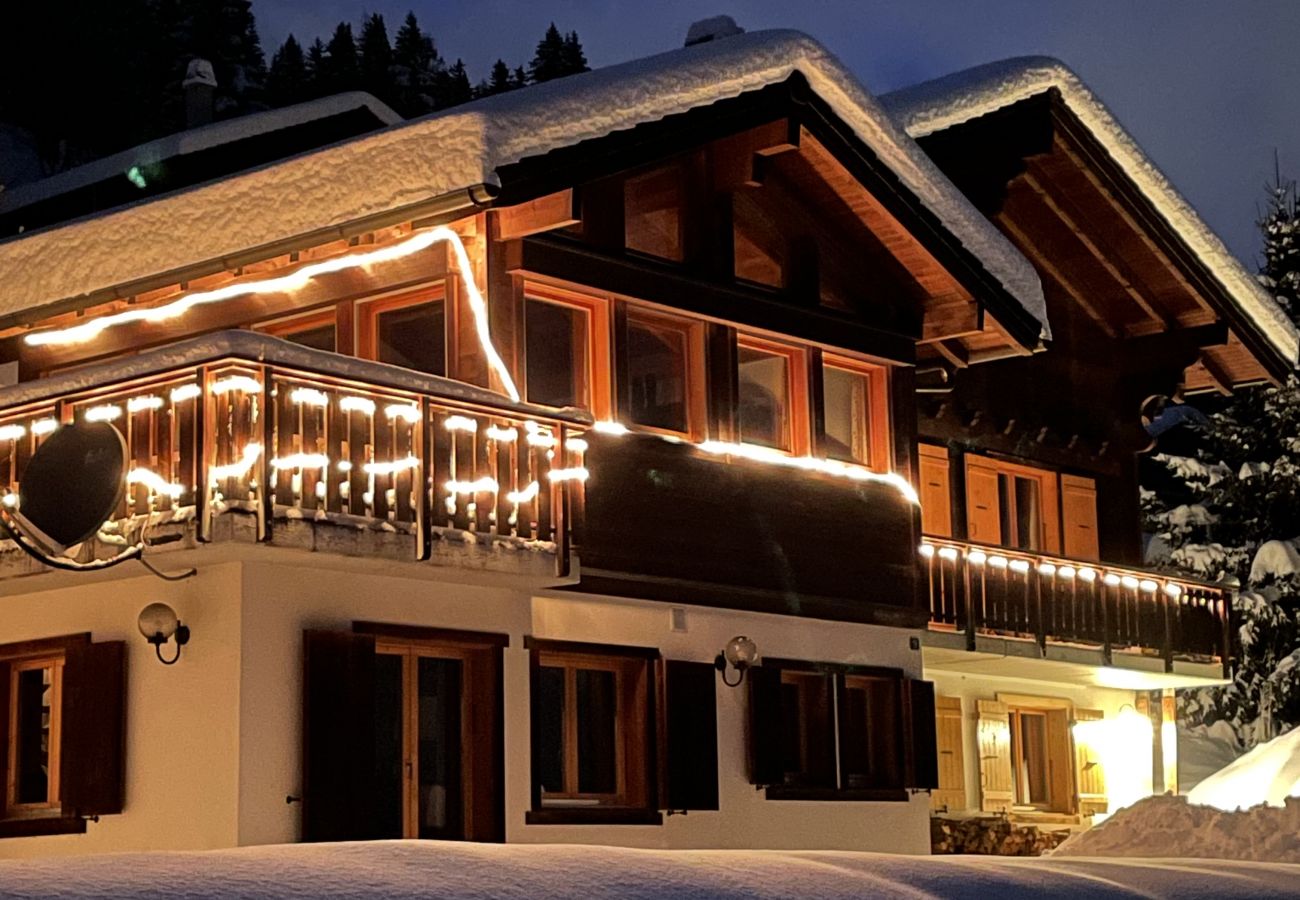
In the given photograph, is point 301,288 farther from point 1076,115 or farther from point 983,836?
point 1076,115

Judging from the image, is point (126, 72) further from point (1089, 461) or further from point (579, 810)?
point (579, 810)

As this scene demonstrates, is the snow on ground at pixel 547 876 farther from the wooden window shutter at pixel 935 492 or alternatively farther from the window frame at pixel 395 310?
the wooden window shutter at pixel 935 492

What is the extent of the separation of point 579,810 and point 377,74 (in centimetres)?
5036

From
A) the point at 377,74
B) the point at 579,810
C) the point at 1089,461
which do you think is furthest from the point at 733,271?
the point at 377,74

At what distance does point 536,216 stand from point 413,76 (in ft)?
171

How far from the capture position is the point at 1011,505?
24828mm

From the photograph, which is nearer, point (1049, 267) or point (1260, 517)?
point (1049, 267)

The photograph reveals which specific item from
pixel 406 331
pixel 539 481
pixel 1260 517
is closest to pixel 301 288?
pixel 406 331

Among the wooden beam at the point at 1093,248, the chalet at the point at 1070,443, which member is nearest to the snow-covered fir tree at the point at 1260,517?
the chalet at the point at 1070,443

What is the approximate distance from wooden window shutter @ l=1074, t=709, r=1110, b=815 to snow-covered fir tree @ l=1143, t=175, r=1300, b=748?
9.88 meters

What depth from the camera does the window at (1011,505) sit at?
24109 mm

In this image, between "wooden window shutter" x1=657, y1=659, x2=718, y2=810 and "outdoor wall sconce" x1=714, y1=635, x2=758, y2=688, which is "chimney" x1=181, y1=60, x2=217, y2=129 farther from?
"wooden window shutter" x1=657, y1=659, x2=718, y2=810

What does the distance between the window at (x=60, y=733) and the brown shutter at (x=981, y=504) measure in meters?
11.2

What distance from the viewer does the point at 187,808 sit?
14078mm
